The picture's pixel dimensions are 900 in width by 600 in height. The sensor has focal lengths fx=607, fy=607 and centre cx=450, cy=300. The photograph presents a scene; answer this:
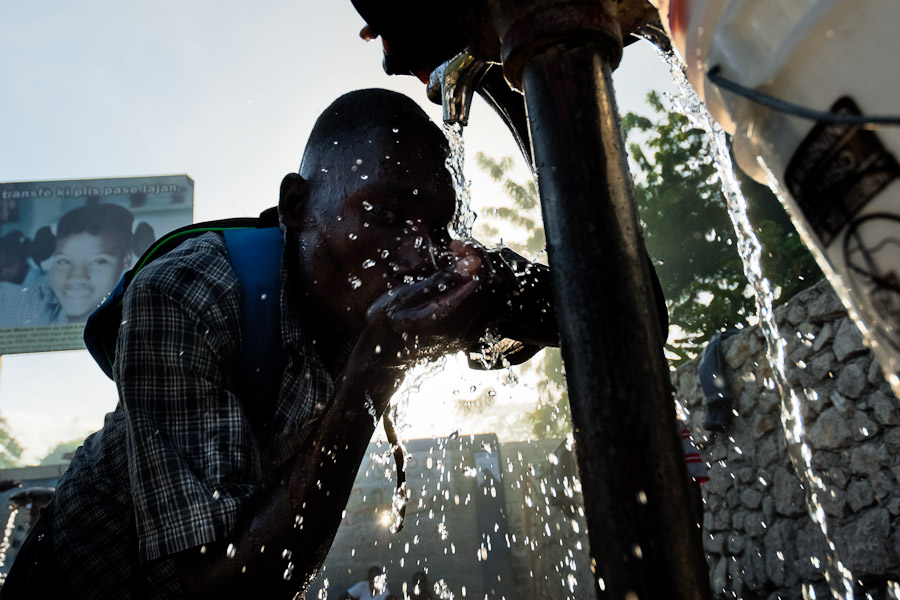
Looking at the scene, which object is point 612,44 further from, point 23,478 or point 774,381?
point 23,478

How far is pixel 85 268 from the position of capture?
1544 centimetres

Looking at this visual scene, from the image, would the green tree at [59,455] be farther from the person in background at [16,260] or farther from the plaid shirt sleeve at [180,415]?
the plaid shirt sleeve at [180,415]

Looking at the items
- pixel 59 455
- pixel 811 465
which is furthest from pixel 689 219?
pixel 59 455

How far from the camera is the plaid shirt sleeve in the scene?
61.2 inches

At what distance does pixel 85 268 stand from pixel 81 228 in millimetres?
1075

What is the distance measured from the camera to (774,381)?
5883 mm

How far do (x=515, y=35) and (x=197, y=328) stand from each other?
1.24 meters

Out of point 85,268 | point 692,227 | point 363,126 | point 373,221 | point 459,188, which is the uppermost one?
point 85,268

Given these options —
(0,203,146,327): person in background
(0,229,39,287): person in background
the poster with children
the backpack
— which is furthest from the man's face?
(0,229,39,287): person in background

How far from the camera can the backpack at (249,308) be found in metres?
2.00

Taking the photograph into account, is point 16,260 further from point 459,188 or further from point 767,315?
point 767,315

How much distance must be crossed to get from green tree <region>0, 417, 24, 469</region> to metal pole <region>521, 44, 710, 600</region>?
6995 centimetres

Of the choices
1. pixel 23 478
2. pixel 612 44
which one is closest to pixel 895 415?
pixel 612 44

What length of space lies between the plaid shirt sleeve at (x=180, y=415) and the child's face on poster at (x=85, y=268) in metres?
15.2
